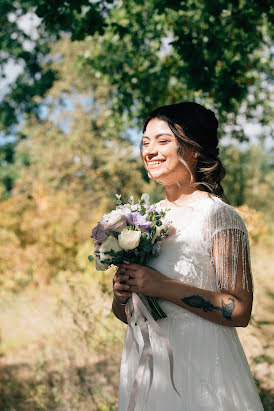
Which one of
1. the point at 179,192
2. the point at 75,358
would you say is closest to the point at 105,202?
the point at 75,358

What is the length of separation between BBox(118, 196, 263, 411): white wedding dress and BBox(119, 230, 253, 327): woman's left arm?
3 cm

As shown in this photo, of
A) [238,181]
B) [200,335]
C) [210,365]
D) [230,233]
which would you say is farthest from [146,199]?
[238,181]

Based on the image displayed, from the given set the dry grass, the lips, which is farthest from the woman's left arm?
the dry grass

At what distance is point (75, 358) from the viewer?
480cm

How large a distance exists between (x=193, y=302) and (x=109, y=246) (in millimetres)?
451

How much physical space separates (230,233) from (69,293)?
338 cm

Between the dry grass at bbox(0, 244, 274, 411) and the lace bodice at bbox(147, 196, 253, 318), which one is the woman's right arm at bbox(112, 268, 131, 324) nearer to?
the lace bodice at bbox(147, 196, 253, 318)

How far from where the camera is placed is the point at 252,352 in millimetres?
4789

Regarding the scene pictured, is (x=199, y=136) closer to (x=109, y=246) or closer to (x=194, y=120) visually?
(x=194, y=120)

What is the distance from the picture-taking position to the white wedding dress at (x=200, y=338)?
178 cm

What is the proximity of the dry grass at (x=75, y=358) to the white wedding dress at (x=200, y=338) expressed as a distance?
1615mm

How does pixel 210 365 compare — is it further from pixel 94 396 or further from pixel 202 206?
pixel 94 396

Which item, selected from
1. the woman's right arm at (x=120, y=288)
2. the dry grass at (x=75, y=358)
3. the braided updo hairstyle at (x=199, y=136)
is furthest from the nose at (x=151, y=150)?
the dry grass at (x=75, y=358)

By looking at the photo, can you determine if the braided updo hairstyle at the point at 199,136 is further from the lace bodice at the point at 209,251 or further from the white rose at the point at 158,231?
the white rose at the point at 158,231
